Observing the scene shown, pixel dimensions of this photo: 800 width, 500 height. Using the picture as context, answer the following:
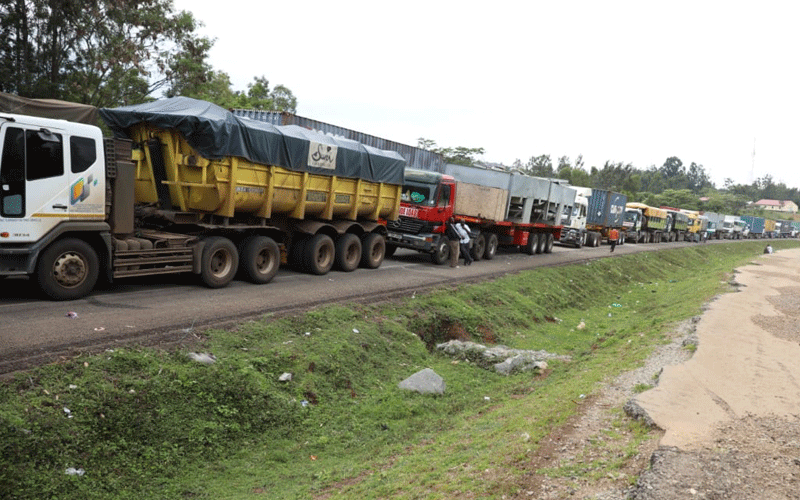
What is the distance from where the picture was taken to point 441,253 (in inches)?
758

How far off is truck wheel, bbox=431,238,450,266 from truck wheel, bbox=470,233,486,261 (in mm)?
2537

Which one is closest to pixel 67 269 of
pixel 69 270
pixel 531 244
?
pixel 69 270

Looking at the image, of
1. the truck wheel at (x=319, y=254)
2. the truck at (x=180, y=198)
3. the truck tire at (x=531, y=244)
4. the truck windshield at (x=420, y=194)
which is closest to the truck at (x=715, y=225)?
the truck tire at (x=531, y=244)

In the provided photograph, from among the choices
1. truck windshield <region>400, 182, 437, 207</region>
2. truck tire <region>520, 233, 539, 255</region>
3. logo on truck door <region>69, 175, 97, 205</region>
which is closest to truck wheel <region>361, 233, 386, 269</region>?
truck windshield <region>400, 182, 437, 207</region>

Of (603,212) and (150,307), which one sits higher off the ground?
(603,212)

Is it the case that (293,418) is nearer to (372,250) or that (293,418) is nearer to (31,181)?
(31,181)

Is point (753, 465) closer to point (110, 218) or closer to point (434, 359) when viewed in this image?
point (434, 359)

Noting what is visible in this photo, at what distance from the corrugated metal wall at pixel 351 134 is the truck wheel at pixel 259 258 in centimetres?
620

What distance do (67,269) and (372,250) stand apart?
8.24m

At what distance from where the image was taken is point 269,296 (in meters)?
11.3

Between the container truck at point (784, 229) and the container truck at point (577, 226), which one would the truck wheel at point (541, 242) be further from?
the container truck at point (784, 229)

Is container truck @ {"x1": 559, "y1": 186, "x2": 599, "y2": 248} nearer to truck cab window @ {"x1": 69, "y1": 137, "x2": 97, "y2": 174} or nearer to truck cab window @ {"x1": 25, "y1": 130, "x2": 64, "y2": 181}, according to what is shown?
truck cab window @ {"x1": 69, "y1": 137, "x2": 97, "y2": 174}

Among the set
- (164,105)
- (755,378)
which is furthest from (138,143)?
(755,378)

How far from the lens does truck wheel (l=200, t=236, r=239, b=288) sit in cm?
1128
